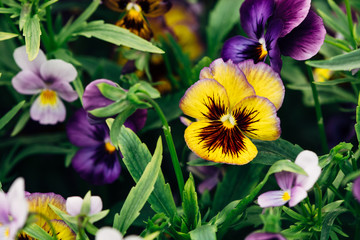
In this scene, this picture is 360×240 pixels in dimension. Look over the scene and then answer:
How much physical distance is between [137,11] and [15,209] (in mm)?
466

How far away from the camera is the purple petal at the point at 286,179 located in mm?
577

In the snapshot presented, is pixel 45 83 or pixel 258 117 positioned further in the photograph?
pixel 45 83

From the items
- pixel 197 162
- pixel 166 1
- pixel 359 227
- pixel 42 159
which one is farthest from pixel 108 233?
pixel 42 159

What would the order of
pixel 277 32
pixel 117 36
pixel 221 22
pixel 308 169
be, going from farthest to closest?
1. pixel 221 22
2. pixel 117 36
3. pixel 277 32
4. pixel 308 169

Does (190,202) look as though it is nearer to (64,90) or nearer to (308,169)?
(308,169)

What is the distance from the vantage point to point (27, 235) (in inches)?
25.0

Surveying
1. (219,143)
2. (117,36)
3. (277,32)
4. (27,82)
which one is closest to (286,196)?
(219,143)

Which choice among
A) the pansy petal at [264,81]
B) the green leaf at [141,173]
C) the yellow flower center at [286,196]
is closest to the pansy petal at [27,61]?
the green leaf at [141,173]

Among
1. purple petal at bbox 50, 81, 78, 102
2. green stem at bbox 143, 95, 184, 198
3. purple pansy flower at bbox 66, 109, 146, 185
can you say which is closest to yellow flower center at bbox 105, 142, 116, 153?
purple pansy flower at bbox 66, 109, 146, 185

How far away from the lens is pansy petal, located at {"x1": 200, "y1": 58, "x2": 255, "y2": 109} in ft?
2.05

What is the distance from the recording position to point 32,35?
2.28 feet

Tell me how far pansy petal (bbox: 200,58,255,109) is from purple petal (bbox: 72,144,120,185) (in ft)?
0.83

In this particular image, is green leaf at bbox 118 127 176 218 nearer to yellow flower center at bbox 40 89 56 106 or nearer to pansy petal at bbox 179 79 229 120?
pansy petal at bbox 179 79 229 120

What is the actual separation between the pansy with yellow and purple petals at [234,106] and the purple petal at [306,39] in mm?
70
